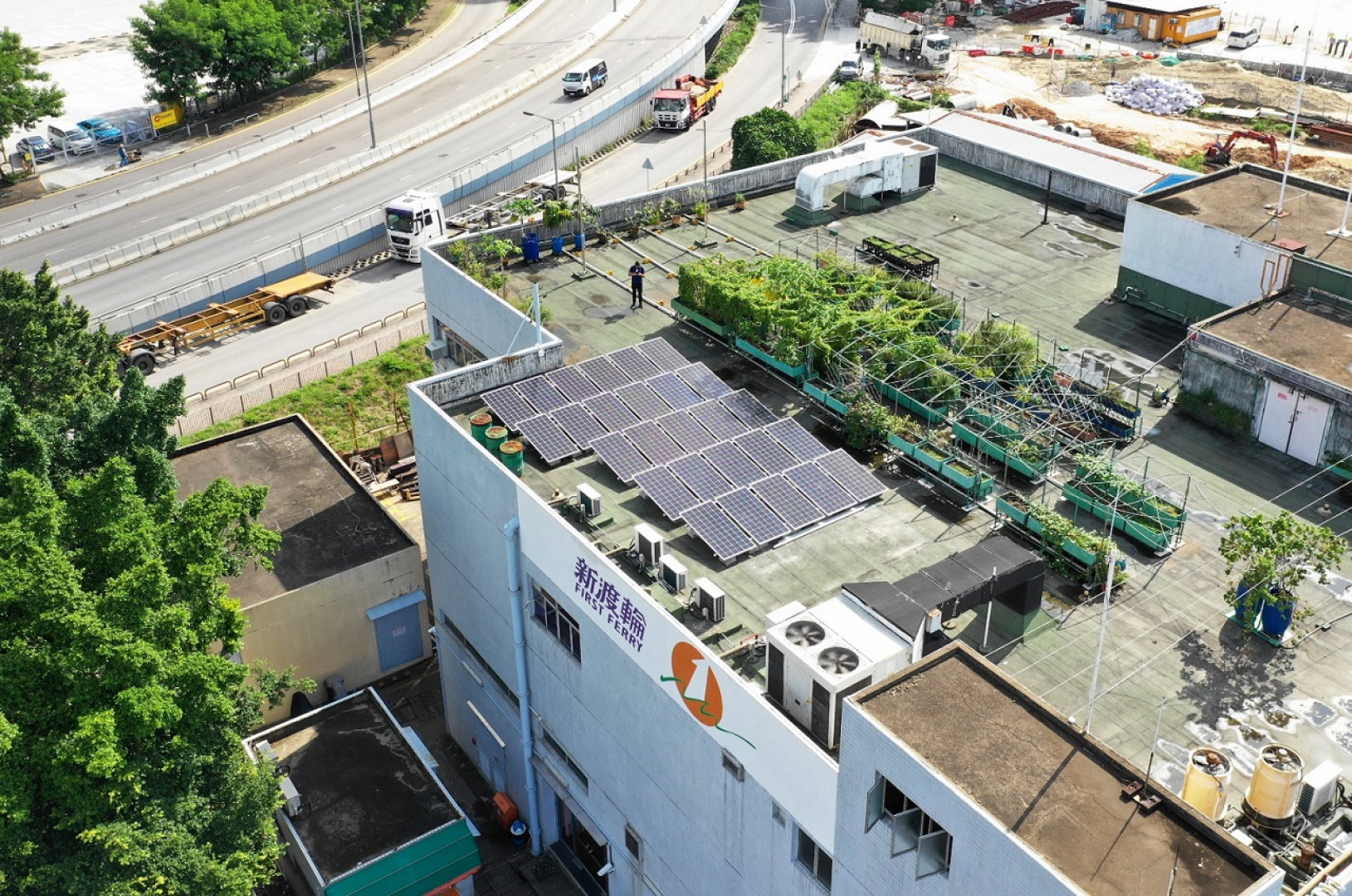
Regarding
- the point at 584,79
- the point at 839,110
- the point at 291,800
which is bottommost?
the point at 291,800

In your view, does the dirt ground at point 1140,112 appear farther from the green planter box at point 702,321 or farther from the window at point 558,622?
the window at point 558,622

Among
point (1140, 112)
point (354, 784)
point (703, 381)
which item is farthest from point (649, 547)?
point (1140, 112)

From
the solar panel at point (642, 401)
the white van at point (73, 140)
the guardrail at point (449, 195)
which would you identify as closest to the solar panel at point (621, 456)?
the solar panel at point (642, 401)

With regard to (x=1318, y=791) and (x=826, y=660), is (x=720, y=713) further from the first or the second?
(x=1318, y=791)

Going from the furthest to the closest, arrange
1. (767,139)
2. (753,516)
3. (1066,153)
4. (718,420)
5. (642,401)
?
(767,139) → (1066,153) → (642,401) → (718,420) → (753,516)

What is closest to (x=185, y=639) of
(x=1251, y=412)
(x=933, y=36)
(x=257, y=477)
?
→ (x=257, y=477)
